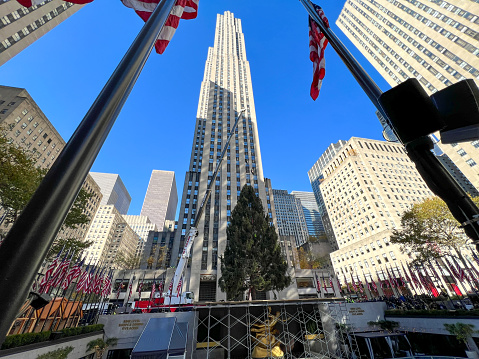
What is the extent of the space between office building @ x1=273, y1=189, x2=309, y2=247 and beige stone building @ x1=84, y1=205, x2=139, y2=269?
322ft

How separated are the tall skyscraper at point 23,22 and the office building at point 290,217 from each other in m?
135

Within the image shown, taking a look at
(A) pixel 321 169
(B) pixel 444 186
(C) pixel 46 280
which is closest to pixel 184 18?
(B) pixel 444 186

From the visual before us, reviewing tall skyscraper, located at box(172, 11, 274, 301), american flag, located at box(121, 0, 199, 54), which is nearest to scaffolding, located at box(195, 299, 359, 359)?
tall skyscraper, located at box(172, 11, 274, 301)

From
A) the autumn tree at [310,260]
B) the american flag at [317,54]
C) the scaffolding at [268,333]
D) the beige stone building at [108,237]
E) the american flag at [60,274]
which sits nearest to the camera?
the american flag at [317,54]

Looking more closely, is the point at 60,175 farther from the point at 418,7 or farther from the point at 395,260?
the point at 418,7

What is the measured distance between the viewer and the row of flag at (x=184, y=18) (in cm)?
639

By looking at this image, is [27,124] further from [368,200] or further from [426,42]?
[426,42]

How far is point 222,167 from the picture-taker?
200ft

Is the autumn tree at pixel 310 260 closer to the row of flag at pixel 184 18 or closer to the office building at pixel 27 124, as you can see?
the row of flag at pixel 184 18

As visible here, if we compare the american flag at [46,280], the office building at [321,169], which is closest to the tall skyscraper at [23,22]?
the american flag at [46,280]

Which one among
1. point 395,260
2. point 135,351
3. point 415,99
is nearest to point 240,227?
point 135,351

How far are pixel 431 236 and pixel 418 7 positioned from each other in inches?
2657

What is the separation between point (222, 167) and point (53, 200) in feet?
194

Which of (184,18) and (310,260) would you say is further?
(310,260)
